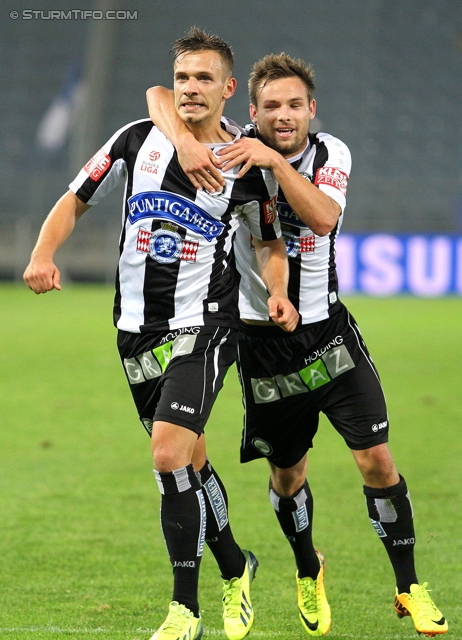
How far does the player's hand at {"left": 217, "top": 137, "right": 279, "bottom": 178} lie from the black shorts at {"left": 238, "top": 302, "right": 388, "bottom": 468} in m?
0.91

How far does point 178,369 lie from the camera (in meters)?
3.64

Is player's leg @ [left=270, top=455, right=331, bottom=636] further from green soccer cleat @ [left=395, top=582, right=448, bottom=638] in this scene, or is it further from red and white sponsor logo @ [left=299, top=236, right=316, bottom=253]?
red and white sponsor logo @ [left=299, top=236, right=316, bottom=253]

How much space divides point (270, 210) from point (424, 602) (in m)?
1.75

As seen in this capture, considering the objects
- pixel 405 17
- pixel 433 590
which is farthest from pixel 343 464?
pixel 405 17

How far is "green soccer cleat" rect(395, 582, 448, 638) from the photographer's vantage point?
388 cm

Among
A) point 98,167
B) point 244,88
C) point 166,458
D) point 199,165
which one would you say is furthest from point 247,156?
point 244,88

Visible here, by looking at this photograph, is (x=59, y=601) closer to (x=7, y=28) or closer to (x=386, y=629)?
(x=386, y=629)

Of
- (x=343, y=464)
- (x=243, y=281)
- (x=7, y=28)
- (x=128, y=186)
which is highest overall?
(x=7, y=28)

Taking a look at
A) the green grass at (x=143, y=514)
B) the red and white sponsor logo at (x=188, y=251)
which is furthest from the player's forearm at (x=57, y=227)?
the green grass at (x=143, y=514)

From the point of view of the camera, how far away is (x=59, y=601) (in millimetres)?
4320

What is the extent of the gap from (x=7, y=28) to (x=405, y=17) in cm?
1153

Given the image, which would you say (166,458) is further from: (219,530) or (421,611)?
(421,611)

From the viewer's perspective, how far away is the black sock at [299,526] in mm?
4473

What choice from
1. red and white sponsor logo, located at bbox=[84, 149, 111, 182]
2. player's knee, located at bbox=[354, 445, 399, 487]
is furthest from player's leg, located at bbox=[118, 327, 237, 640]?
player's knee, located at bbox=[354, 445, 399, 487]
